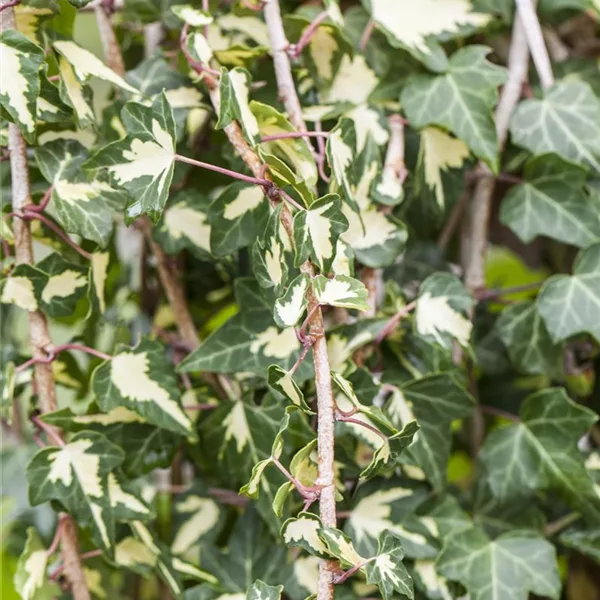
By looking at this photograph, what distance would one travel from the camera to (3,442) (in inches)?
43.9

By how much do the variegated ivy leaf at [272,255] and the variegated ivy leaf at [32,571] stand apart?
0.30m

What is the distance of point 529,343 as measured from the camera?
0.79m

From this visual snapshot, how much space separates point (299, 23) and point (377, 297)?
0.85ft

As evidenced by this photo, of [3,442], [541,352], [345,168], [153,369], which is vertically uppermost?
[345,168]

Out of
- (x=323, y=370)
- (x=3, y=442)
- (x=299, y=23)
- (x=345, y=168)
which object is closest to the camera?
(x=323, y=370)

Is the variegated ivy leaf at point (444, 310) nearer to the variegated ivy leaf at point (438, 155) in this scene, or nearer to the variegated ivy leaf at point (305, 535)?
the variegated ivy leaf at point (438, 155)

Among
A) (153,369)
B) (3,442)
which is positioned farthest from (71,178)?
(3,442)

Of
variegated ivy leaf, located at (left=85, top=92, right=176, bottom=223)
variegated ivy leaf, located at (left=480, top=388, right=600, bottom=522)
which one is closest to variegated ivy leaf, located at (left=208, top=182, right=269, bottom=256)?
variegated ivy leaf, located at (left=85, top=92, right=176, bottom=223)

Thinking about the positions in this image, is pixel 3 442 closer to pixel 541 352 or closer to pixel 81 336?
pixel 81 336

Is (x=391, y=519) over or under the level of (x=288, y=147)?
under

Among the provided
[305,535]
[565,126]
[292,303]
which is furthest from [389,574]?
[565,126]

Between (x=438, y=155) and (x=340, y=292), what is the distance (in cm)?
32

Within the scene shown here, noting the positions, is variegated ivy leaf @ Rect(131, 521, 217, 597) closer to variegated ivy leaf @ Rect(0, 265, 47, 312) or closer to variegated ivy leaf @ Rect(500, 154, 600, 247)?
variegated ivy leaf @ Rect(0, 265, 47, 312)

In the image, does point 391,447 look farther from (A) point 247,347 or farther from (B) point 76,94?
(B) point 76,94
